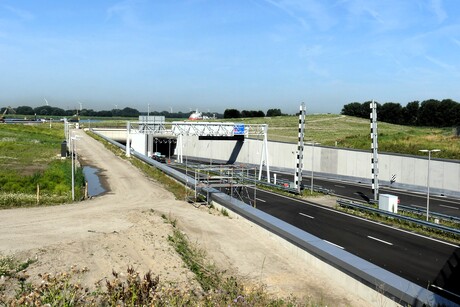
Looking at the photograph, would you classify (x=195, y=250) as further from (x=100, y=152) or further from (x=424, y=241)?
(x=100, y=152)

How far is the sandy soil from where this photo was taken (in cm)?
1525

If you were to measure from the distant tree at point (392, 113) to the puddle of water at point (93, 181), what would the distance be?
157 meters

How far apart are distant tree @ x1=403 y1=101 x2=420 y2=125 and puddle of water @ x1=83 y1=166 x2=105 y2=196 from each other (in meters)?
155

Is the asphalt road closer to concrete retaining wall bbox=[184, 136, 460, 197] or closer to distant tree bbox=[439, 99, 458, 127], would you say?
concrete retaining wall bbox=[184, 136, 460, 197]

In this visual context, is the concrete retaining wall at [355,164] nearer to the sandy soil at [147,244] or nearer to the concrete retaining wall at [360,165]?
the concrete retaining wall at [360,165]

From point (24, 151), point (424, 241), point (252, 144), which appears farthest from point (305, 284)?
point (252, 144)

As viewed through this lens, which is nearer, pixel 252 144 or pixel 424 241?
pixel 424 241

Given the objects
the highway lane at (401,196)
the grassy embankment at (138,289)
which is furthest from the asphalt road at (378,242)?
the highway lane at (401,196)

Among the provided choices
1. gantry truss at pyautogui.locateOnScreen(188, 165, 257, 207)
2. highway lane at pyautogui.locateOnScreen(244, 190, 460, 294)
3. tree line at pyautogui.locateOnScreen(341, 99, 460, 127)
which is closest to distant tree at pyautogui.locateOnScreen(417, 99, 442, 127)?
tree line at pyautogui.locateOnScreen(341, 99, 460, 127)

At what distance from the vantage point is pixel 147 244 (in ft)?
61.2

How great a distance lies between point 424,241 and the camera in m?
24.8

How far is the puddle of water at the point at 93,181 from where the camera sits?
36409mm

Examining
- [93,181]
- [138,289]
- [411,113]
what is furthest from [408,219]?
[411,113]

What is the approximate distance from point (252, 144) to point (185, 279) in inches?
2958
